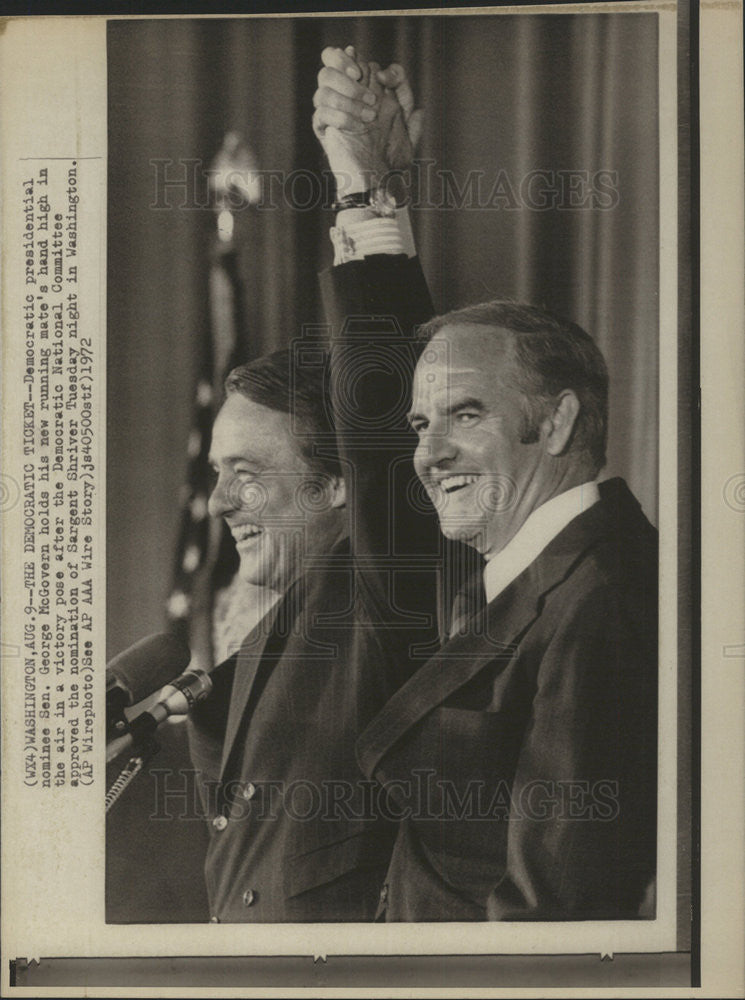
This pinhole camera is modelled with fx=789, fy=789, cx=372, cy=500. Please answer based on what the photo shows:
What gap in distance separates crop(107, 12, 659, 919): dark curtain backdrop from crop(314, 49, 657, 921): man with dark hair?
73 millimetres

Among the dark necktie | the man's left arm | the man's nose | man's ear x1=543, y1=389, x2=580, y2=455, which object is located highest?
man's ear x1=543, y1=389, x2=580, y2=455

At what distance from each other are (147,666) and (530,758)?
Result: 3.33 feet

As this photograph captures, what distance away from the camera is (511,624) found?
202 centimetres

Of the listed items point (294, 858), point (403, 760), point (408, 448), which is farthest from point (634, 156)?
point (294, 858)

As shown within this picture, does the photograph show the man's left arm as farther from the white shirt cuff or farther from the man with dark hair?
the white shirt cuff

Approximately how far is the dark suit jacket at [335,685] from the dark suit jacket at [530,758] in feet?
0.27

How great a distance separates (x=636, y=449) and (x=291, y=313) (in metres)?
0.97

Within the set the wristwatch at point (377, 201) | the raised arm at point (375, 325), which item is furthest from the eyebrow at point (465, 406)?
the wristwatch at point (377, 201)

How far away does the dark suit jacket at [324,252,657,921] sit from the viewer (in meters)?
2.01

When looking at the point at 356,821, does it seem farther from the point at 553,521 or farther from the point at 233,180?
the point at 233,180

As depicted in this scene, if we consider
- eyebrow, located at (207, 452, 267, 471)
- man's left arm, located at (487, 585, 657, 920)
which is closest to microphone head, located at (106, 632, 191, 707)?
eyebrow, located at (207, 452, 267, 471)

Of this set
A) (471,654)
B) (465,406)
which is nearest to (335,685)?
(471,654)

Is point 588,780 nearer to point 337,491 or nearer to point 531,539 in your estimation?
point 531,539

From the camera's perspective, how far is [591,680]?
6.66 feet
